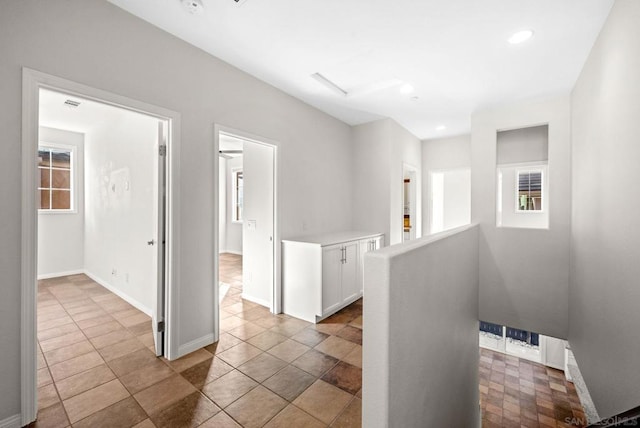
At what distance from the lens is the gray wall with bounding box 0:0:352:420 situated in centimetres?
157

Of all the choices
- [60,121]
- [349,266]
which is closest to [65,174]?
[60,121]

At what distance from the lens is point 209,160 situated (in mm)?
2590

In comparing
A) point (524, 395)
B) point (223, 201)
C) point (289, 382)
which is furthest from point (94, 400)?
point (223, 201)

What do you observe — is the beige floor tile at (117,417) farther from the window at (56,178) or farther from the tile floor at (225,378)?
the window at (56,178)

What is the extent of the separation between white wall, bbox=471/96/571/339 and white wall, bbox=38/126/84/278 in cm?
708

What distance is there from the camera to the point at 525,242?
12.1 feet

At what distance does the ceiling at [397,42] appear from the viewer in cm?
202

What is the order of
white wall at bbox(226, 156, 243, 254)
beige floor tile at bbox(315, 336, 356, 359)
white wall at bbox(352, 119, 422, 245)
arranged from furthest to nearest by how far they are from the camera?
1. white wall at bbox(226, 156, 243, 254)
2. white wall at bbox(352, 119, 422, 245)
3. beige floor tile at bbox(315, 336, 356, 359)

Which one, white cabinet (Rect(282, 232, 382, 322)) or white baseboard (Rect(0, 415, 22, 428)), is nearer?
white baseboard (Rect(0, 415, 22, 428))

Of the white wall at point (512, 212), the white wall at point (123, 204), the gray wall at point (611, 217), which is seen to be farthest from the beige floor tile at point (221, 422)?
the white wall at point (512, 212)

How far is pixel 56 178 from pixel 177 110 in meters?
4.47

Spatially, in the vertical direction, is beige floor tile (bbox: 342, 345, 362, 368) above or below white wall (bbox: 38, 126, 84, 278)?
below

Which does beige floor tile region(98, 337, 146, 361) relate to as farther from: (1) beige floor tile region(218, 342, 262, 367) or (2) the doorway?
(2) the doorway

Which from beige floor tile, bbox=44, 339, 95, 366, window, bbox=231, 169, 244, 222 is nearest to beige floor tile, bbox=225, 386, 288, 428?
beige floor tile, bbox=44, 339, 95, 366
